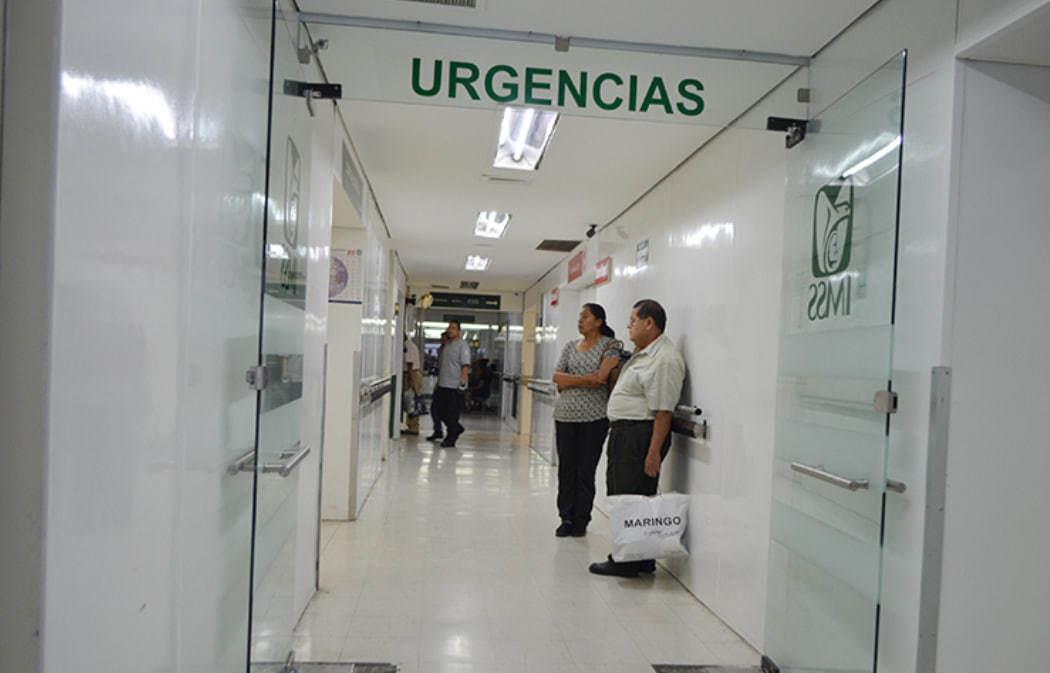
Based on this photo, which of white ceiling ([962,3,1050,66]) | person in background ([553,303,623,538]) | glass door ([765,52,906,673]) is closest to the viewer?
white ceiling ([962,3,1050,66])

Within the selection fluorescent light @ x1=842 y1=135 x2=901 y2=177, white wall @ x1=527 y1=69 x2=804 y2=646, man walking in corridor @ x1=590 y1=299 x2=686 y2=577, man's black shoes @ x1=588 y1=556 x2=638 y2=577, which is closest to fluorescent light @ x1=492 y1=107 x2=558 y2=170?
white wall @ x1=527 y1=69 x2=804 y2=646

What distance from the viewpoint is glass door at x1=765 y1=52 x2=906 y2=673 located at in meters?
2.30

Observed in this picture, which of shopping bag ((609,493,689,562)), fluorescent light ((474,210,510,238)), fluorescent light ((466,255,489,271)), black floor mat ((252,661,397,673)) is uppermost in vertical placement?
fluorescent light ((474,210,510,238))

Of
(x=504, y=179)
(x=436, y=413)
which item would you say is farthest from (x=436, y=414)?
(x=504, y=179)

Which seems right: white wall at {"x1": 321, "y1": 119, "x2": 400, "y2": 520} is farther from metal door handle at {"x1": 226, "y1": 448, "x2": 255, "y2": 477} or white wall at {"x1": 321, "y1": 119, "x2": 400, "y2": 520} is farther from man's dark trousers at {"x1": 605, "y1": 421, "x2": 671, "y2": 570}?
metal door handle at {"x1": 226, "y1": 448, "x2": 255, "y2": 477}

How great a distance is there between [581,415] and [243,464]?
11.1 feet

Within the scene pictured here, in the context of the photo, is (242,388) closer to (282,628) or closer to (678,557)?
(282,628)

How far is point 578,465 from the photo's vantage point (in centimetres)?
534

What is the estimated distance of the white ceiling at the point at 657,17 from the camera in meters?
2.66

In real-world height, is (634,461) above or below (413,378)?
above

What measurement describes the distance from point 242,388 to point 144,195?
84 centimetres

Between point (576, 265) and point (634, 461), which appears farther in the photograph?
point (576, 265)

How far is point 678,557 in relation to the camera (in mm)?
4258

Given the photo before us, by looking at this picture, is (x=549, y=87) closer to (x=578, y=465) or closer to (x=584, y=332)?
(x=584, y=332)
